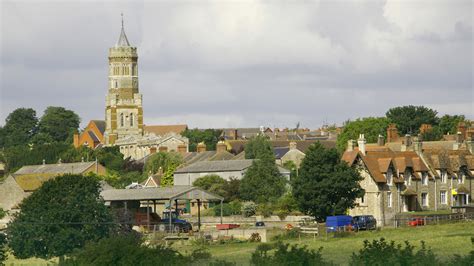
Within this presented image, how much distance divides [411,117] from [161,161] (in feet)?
105

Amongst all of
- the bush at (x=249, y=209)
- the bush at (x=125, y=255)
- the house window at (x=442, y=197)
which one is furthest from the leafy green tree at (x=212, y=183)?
the bush at (x=125, y=255)

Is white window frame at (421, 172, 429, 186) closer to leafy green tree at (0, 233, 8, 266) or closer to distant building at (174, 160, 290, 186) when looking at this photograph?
distant building at (174, 160, 290, 186)

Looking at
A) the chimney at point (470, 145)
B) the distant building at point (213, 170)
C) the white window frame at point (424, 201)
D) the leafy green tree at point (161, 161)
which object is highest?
the leafy green tree at point (161, 161)

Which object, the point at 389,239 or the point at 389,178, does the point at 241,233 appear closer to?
the point at 389,239

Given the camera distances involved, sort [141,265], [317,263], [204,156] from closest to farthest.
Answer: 1. [317,263]
2. [141,265]
3. [204,156]

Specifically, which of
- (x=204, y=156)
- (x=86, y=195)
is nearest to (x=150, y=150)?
(x=204, y=156)

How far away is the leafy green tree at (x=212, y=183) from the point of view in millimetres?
116062

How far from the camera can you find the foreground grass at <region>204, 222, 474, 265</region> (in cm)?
6488

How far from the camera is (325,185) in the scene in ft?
286

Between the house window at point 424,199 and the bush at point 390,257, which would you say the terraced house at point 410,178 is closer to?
the house window at point 424,199

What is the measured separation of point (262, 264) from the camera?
2082 inches

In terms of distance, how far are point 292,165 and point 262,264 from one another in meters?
87.1

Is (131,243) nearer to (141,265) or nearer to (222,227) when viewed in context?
(141,265)

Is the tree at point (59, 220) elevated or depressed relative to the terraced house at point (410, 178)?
depressed
